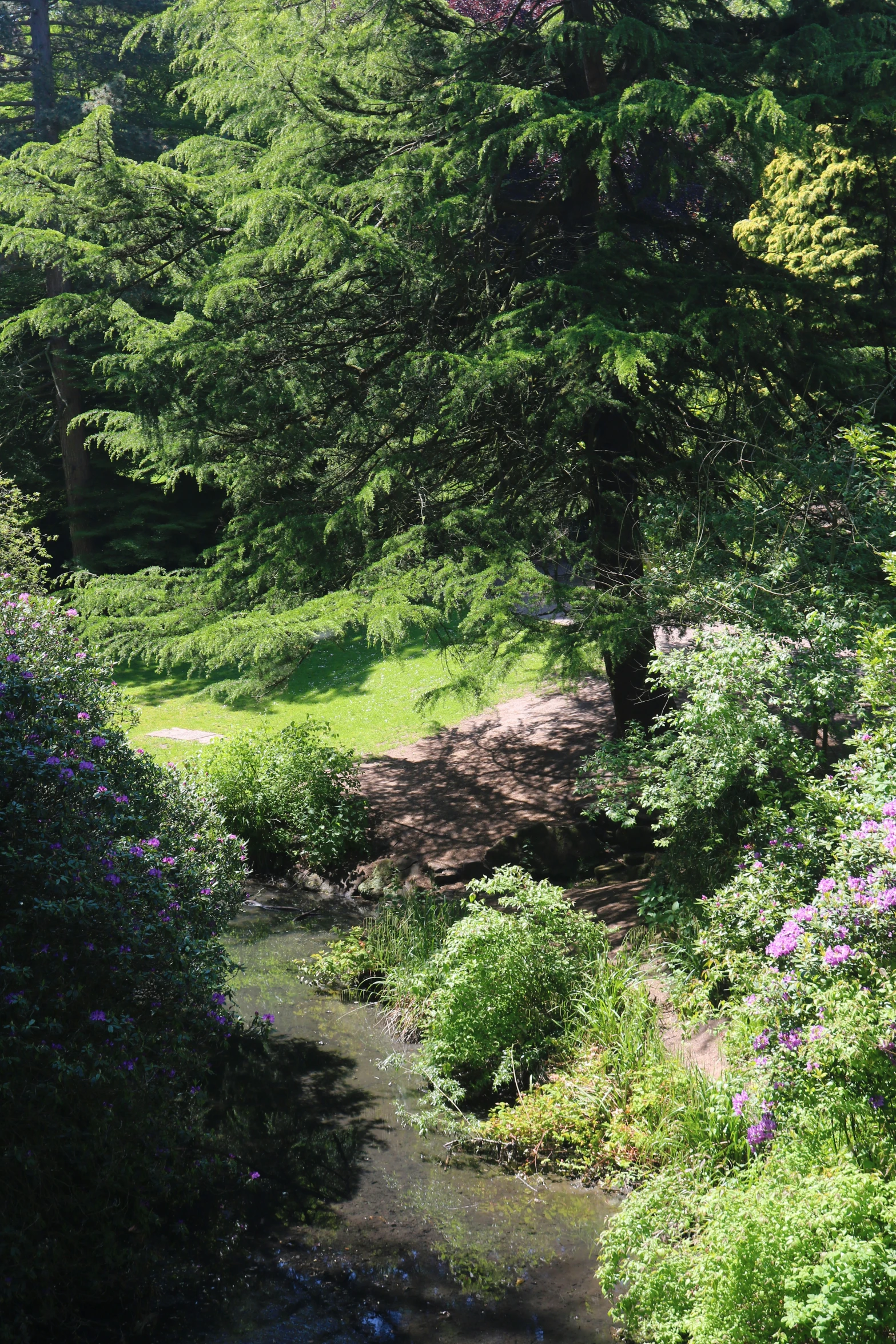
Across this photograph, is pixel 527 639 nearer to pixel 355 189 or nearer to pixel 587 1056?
pixel 587 1056

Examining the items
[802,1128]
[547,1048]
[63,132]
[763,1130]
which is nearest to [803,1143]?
[802,1128]

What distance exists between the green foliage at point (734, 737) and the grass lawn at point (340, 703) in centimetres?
578

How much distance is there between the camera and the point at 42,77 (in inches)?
781

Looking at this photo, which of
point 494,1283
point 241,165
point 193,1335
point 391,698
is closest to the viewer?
point 193,1335

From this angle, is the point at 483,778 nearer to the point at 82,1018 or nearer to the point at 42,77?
the point at 82,1018

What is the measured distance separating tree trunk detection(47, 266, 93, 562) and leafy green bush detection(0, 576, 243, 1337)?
15056mm

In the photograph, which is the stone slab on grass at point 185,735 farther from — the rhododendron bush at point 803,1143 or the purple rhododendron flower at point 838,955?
the purple rhododendron flower at point 838,955

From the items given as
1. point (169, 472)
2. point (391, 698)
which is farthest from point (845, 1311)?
point (391, 698)

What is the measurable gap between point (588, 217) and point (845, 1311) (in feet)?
27.6

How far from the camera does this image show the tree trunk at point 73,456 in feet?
62.2

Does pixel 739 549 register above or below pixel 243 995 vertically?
above

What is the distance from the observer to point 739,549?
6.71 meters

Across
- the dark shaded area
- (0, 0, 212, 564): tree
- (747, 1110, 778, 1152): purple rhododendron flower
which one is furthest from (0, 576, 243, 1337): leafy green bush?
→ (0, 0, 212, 564): tree

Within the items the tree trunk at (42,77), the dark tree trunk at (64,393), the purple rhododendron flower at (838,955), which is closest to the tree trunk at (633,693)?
the purple rhododendron flower at (838,955)
